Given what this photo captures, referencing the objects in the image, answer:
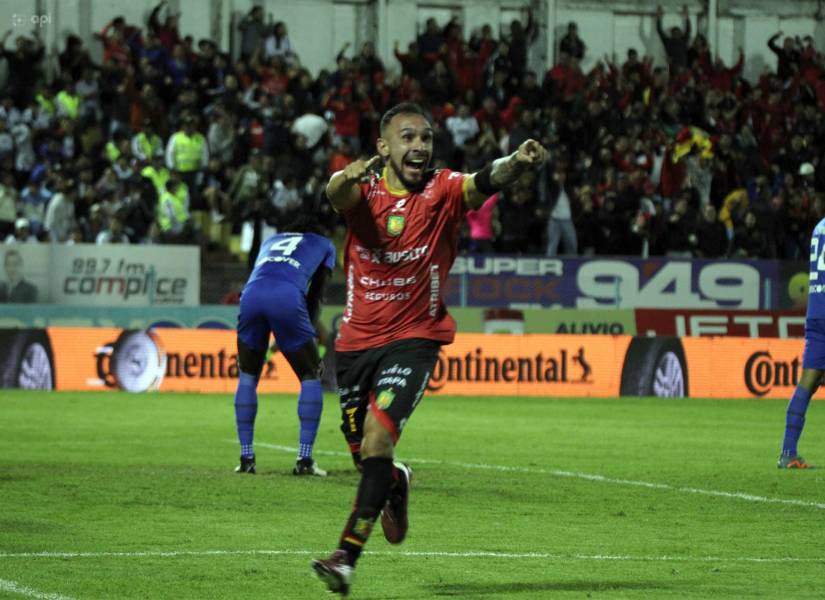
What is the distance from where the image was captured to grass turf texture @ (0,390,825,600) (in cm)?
769

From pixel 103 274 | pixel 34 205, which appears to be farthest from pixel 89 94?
pixel 103 274

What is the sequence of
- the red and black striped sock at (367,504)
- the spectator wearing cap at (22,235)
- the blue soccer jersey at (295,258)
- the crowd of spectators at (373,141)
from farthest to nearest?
the crowd of spectators at (373,141), the spectator wearing cap at (22,235), the blue soccer jersey at (295,258), the red and black striped sock at (367,504)

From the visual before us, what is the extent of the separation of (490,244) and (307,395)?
14.4 meters

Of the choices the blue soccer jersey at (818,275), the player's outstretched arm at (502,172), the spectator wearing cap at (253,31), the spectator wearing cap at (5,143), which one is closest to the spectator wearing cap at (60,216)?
the spectator wearing cap at (5,143)

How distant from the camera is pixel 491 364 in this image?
961 inches

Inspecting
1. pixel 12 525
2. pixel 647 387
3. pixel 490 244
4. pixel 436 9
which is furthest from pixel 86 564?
pixel 436 9

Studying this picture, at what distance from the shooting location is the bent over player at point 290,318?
12.9 meters

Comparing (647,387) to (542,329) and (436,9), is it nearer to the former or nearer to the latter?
(542,329)

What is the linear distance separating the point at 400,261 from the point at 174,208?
1882cm

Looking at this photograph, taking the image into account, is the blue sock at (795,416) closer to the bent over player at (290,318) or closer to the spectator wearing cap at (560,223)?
the bent over player at (290,318)

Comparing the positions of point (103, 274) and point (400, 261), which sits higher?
point (400, 261)

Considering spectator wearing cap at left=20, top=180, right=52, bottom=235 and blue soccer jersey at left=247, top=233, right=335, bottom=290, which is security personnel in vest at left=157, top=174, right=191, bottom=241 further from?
blue soccer jersey at left=247, top=233, right=335, bottom=290

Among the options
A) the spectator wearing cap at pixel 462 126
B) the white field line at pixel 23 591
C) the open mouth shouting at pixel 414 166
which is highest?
the spectator wearing cap at pixel 462 126

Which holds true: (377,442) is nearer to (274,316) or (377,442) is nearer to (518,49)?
(274,316)
